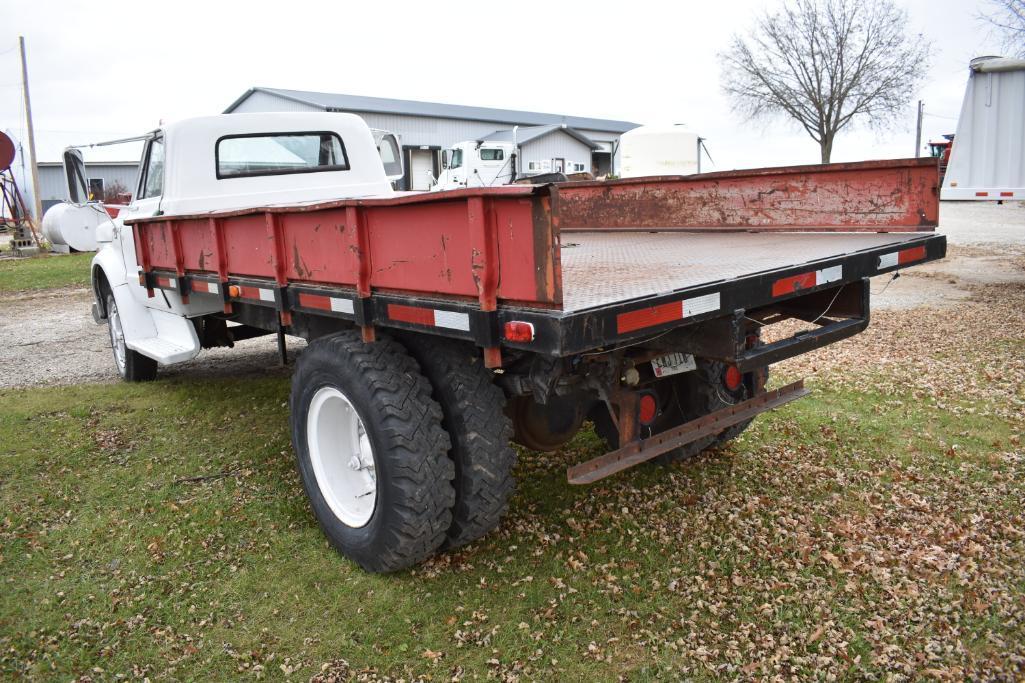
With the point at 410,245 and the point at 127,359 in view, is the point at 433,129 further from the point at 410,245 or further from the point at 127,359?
the point at 410,245

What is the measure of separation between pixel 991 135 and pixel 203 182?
976 centimetres

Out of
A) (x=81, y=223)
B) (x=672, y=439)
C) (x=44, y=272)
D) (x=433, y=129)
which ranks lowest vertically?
(x=672, y=439)

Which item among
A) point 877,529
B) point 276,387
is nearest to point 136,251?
point 276,387

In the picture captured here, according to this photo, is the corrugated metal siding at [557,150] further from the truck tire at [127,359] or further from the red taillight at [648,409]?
the red taillight at [648,409]

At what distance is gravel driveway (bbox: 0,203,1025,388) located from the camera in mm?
7578

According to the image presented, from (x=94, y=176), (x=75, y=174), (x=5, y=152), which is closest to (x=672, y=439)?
(x=75, y=174)

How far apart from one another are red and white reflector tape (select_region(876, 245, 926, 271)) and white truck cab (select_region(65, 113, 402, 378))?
395 cm

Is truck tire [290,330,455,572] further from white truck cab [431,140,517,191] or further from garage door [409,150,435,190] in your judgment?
garage door [409,150,435,190]

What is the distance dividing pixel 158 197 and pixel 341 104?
3108 centimetres

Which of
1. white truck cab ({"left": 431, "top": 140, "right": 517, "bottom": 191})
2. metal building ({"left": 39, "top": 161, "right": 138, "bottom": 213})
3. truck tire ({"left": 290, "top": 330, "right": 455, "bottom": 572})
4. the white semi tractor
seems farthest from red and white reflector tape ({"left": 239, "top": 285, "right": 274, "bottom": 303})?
metal building ({"left": 39, "top": 161, "right": 138, "bottom": 213})

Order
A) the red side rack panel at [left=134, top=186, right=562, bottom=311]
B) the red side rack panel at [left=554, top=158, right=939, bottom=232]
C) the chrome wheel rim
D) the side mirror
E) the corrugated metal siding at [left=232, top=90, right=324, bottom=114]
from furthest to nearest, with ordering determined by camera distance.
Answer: the corrugated metal siding at [left=232, top=90, right=324, bottom=114] < the chrome wheel rim < the side mirror < the red side rack panel at [left=554, top=158, right=939, bottom=232] < the red side rack panel at [left=134, top=186, right=562, bottom=311]

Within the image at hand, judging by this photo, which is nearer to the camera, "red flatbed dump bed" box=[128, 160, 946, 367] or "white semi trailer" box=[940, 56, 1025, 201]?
"red flatbed dump bed" box=[128, 160, 946, 367]

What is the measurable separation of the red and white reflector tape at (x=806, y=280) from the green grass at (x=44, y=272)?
49.5 feet

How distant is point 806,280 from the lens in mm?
3193
